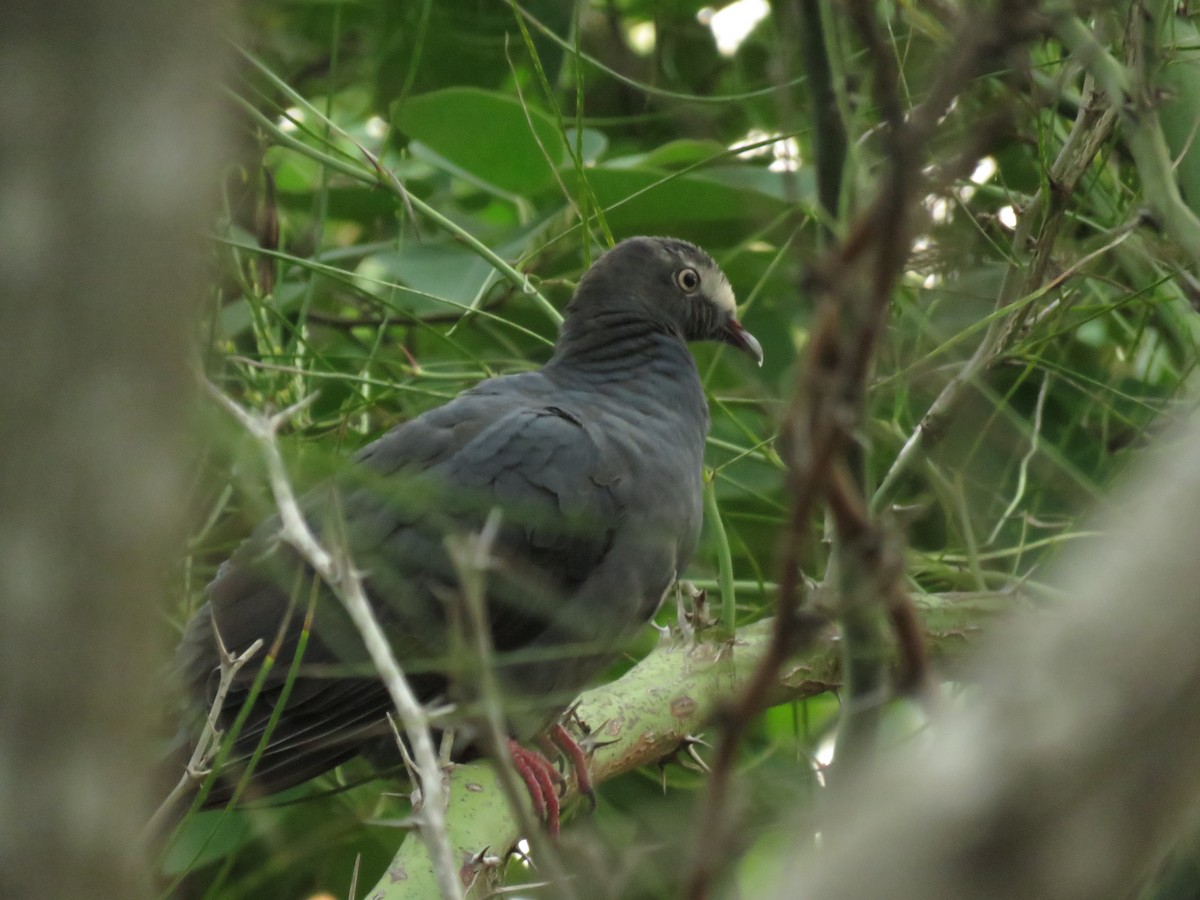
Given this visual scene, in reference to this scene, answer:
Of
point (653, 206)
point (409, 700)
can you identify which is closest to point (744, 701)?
point (409, 700)

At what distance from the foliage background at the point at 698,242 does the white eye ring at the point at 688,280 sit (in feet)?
0.43

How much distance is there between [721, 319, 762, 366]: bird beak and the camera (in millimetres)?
3068

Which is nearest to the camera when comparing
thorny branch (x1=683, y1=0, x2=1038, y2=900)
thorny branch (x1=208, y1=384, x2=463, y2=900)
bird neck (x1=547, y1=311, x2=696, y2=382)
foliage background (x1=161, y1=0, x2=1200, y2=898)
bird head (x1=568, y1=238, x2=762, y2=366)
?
thorny branch (x1=683, y1=0, x2=1038, y2=900)

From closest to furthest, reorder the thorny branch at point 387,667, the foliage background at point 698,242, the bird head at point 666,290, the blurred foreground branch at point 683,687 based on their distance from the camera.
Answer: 1. the thorny branch at point 387,667
2. the foliage background at point 698,242
3. the blurred foreground branch at point 683,687
4. the bird head at point 666,290

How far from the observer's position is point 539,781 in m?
2.51

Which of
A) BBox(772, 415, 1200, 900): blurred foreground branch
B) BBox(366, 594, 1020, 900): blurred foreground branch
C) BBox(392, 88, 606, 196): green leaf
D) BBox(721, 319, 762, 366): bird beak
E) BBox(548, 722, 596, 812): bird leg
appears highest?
BBox(772, 415, 1200, 900): blurred foreground branch

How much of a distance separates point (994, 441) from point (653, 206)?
0.92 m

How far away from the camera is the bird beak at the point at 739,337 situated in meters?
3.07

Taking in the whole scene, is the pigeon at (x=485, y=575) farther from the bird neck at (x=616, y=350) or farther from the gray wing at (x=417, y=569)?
the bird neck at (x=616, y=350)

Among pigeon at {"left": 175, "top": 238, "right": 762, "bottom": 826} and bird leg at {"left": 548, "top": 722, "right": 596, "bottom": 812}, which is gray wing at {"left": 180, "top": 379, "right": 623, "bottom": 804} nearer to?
pigeon at {"left": 175, "top": 238, "right": 762, "bottom": 826}

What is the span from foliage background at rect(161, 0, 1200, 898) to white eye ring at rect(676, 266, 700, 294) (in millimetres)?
132

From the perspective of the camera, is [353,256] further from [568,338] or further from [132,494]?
[132,494]

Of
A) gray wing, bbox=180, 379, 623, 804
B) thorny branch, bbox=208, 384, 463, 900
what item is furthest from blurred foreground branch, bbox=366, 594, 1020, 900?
thorny branch, bbox=208, 384, 463, 900

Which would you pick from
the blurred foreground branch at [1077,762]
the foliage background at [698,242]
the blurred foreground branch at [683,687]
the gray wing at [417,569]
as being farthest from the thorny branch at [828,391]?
the gray wing at [417,569]
